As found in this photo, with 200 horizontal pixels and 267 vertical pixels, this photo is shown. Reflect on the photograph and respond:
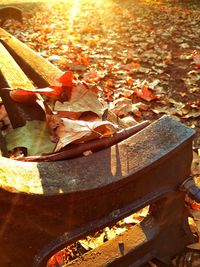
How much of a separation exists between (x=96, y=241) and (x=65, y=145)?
1006 millimetres

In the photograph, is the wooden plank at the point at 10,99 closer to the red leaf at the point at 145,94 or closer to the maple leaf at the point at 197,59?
the red leaf at the point at 145,94

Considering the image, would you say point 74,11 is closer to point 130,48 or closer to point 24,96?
point 130,48

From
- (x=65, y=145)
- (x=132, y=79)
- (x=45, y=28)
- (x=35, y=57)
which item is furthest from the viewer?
(x=45, y=28)

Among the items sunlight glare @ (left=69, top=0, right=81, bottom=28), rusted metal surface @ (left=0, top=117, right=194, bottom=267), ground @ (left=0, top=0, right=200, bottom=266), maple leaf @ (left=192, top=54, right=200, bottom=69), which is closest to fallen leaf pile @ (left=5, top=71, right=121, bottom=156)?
rusted metal surface @ (left=0, top=117, right=194, bottom=267)

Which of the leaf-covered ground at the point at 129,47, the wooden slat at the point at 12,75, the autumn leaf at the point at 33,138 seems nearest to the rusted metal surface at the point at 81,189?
the autumn leaf at the point at 33,138

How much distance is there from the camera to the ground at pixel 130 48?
12.9 feet

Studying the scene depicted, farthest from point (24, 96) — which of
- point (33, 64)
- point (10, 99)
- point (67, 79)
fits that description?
point (33, 64)

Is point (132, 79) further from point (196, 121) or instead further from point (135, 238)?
point (135, 238)

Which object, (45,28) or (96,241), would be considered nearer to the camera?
(96,241)

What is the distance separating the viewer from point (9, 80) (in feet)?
7.31

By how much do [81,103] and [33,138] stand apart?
1.00 ft

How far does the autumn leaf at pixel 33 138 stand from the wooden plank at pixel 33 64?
1.91 feet

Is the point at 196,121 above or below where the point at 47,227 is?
below

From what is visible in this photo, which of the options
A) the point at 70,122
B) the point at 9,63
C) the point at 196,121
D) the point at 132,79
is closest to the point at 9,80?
the point at 9,63
